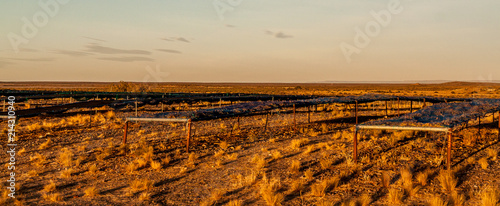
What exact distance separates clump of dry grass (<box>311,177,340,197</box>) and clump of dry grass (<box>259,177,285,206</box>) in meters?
1.02

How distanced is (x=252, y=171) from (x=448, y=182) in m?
6.39

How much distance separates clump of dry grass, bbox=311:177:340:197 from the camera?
10952 millimetres

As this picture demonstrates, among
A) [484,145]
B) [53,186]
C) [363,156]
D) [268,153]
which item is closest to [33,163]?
[53,186]

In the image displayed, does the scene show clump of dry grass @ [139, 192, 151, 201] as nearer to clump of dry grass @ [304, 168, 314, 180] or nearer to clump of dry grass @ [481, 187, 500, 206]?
clump of dry grass @ [304, 168, 314, 180]

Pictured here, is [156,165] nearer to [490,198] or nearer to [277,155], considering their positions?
[277,155]

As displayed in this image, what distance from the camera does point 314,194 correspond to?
11016 mm

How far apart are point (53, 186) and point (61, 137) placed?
34.4 feet

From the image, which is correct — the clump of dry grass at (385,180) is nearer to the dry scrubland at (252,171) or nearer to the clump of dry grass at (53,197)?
the dry scrubland at (252,171)

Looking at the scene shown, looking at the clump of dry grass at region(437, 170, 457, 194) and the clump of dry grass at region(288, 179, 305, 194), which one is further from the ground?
the clump of dry grass at region(437, 170, 457, 194)

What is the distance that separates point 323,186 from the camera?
1116 centimetres

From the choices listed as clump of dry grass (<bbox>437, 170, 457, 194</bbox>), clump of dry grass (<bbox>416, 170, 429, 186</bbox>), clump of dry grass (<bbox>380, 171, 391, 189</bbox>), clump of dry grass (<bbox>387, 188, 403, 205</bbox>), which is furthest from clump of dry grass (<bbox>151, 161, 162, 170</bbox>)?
clump of dry grass (<bbox>437, 170, 457, 194</bbox>)

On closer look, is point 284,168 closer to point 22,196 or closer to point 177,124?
point 22,196

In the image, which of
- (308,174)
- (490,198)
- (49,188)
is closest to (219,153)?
(308,174)

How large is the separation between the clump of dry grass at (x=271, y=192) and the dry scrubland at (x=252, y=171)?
4cm
